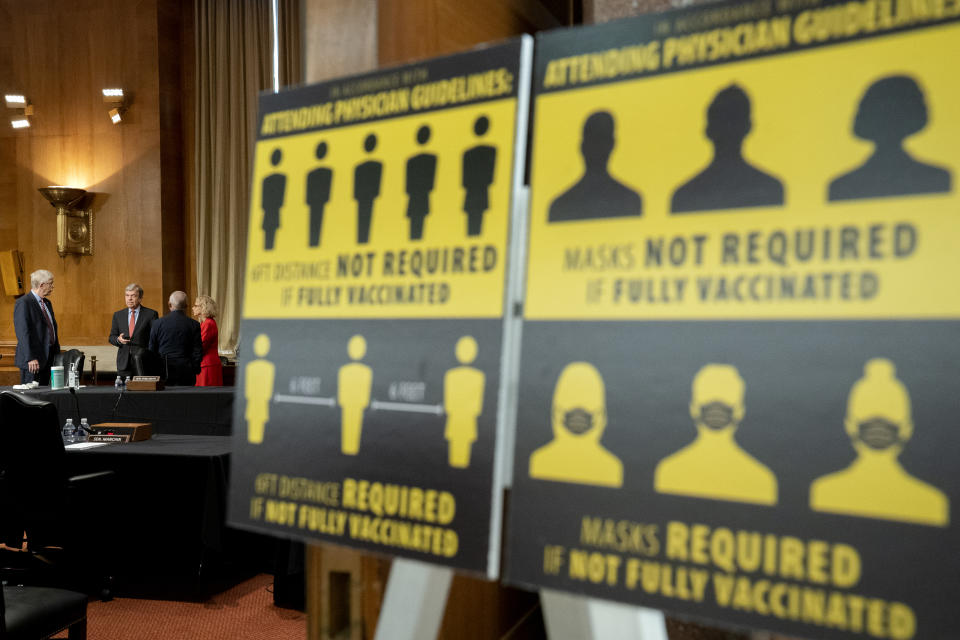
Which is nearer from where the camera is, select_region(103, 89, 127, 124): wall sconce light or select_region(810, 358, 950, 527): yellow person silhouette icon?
select_region(810, 358, 950, 527): yellow person silhouette icon

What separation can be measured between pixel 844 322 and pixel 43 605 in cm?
237

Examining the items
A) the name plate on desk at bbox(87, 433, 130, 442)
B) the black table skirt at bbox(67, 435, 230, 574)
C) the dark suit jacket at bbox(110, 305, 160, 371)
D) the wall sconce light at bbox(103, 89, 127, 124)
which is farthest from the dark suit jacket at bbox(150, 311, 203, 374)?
the wall sconce light at bbox(103, 89, 127, 124)

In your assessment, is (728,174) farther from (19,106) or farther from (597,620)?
(19,106)

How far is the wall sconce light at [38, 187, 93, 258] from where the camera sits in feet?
29.6

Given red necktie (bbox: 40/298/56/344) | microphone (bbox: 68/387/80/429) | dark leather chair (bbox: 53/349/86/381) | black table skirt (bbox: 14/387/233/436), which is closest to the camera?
microphone (bbox: 68/387/80/429)

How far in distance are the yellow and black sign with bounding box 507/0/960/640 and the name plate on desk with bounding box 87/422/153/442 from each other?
11.3ft

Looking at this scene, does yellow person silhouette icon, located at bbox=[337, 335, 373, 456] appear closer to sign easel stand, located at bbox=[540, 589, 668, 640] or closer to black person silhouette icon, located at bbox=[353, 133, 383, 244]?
black person silhouette icon, located at bbox=[353, 133, 383, 244]

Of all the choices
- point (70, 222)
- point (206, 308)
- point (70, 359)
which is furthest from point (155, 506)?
point (70, 222)

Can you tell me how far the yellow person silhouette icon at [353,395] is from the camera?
1.09 m

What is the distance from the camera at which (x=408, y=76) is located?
1.13 meters

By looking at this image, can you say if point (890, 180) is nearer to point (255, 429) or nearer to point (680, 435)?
point (680, 435)

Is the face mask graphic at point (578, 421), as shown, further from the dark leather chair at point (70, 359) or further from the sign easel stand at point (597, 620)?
the dark leather chair at point (70, 359)

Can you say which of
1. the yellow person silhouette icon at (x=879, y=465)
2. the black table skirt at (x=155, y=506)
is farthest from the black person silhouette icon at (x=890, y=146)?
the black table skirt at (x=155, y=506)

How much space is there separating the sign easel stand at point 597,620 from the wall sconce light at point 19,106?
1015 cm
